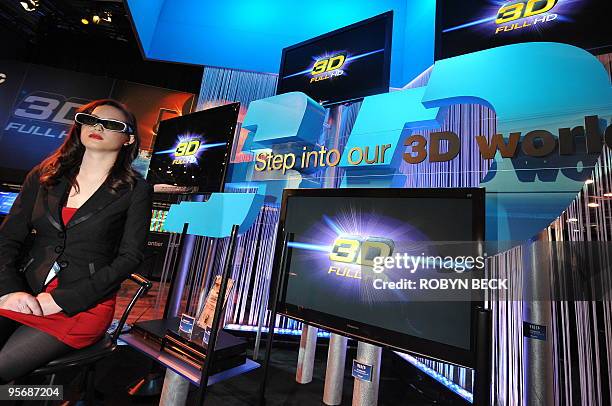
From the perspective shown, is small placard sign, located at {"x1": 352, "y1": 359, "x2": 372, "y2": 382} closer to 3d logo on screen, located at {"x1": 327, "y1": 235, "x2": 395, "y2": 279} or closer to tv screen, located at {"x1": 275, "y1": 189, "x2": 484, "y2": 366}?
tv screen, located at {"x1": 275, "y1": 189, "x2": 484, "y2": 366}

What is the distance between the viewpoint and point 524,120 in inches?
→ 58.8

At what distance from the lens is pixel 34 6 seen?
5.34 m

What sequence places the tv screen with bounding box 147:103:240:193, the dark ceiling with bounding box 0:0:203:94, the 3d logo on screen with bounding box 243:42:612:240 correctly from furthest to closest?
the dark ceiling with bounding box 0:0:203:94 → the tv screen with bounding box 147:103:240:193 → the 3d logo on screen with bounding box 243:42:612:240

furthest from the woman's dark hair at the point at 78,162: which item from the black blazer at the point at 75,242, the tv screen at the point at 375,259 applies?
the tv screen at the point at 375,259

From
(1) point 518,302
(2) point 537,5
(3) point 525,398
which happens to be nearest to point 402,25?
(2) point 537,5

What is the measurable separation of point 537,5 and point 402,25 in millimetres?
2609

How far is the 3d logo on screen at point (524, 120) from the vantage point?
1.34 metres

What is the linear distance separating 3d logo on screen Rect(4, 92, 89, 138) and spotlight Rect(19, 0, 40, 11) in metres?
1.49

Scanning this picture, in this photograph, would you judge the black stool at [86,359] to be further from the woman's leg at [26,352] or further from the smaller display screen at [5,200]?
the smaller display screen at [5,200]

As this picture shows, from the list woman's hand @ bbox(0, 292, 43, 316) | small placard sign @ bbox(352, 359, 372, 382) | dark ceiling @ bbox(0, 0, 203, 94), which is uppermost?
dark ceiling @ bbox(0, 0, 203, 94)

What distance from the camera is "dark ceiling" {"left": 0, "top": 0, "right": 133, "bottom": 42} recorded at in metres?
5.19

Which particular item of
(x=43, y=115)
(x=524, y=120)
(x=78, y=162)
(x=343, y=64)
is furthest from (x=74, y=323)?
(x=43, y=115)

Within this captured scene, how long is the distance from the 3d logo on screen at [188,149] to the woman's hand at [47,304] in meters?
1.78

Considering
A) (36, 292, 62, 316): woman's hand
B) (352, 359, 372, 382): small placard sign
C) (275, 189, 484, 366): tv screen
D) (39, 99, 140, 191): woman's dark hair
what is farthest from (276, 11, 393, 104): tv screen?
(36, 292, 62, 316): woman's hand
